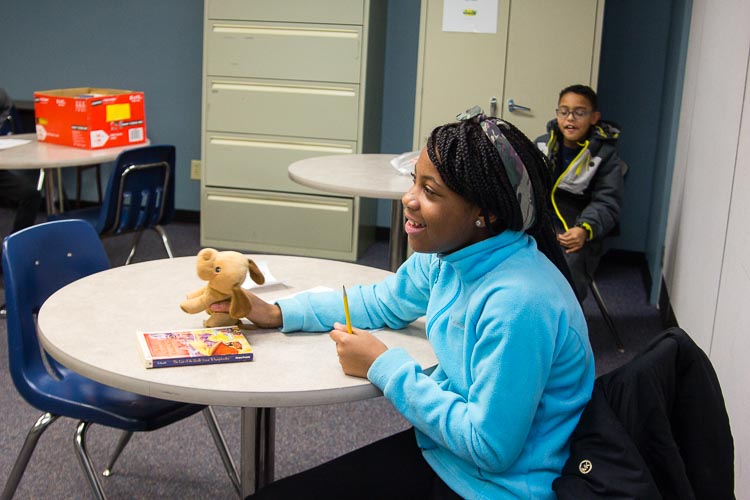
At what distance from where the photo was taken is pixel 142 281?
78.7 inches

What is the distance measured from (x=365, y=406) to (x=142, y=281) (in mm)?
1353

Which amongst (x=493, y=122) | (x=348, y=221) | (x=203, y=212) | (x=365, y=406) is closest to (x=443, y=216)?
(x=493, y=122)

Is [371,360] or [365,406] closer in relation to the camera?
[371,360]

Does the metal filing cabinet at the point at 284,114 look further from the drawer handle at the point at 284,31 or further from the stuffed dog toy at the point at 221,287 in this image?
the stuffed dog toy at the point at 221,287

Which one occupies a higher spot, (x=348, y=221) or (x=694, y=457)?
(x=694, y=457)

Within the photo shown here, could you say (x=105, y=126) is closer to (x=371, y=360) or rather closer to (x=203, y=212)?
(x=203, y=212)

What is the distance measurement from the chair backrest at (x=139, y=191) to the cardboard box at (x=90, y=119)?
0.49 meters

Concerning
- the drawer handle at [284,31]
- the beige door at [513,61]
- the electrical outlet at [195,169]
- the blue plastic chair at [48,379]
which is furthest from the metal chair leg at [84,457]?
the electrical outlet at [195,169]

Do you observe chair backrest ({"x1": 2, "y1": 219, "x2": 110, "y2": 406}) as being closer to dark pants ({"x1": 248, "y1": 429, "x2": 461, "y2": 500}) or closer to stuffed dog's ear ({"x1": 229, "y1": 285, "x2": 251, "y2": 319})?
stuffed dog's ear ({"x1": 229, "y1": 285, "x2": 251, "y2": 319})

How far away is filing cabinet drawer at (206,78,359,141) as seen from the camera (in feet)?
15.9

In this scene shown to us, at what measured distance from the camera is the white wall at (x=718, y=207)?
2133 millimetres

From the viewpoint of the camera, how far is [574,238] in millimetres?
3469

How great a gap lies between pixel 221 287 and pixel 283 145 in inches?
133

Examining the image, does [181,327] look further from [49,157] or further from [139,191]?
[49,157]
